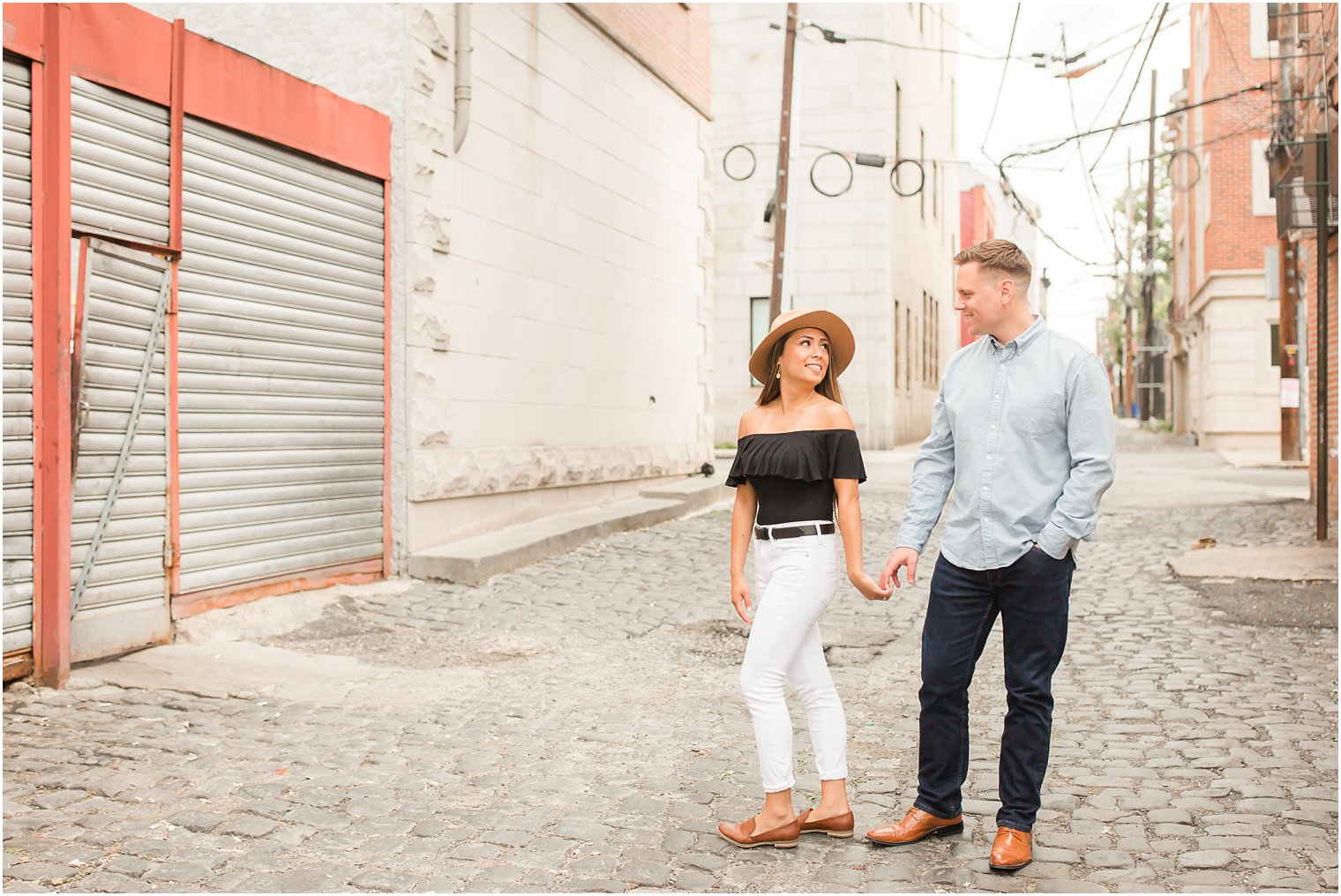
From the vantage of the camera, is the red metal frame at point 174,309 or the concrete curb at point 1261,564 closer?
the red metal frame at point 174,309

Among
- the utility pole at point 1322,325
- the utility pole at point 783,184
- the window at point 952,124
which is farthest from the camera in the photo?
the window at point 952,124

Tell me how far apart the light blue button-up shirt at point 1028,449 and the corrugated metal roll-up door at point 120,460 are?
5029 mm

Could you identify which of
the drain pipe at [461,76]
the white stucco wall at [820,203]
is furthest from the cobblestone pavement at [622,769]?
the white stucco wall at [820,203]

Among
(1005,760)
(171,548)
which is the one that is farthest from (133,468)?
(1005,760)

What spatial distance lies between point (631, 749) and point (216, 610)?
12.1 feet

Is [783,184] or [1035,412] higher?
[783,184]

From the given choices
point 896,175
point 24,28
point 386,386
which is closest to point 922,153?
point 896,175

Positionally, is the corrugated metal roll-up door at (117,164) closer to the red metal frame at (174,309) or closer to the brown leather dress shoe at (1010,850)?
the red metal frame at (174,309)

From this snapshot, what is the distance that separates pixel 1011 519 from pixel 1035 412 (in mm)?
354

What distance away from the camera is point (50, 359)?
22.4 feet

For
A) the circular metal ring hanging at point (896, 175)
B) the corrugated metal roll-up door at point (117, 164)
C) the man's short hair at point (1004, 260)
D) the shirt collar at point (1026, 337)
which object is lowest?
the shirt collar at point (1026, 337)

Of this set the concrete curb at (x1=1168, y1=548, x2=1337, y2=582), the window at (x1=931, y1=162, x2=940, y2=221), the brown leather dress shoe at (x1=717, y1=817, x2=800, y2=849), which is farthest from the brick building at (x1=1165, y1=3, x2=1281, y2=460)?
the brown leather dress shoe at (x1=717, y1=817, x2=800, y2=849)

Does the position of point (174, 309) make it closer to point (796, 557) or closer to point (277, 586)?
point (277, 586)

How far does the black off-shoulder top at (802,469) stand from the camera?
4.38 m
